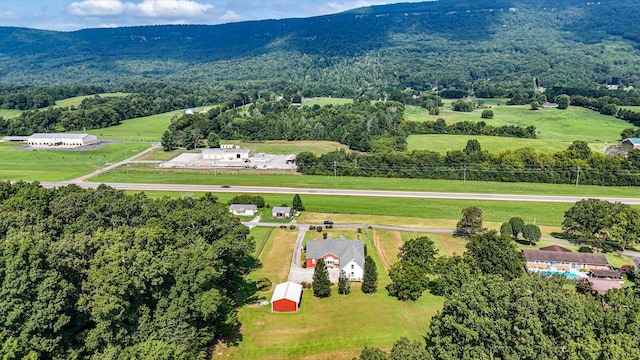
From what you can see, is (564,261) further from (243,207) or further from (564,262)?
(243,207)

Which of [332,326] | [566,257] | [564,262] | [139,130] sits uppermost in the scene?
[139,130]

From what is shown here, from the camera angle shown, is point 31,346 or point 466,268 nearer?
point 31,346

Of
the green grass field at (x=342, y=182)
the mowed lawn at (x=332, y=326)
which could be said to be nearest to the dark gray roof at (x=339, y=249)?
the mowed lawn at (x=332, y=326)

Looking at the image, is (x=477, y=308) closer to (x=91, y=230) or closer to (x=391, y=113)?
(x=91, y=230)

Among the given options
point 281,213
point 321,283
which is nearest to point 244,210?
point 281,213

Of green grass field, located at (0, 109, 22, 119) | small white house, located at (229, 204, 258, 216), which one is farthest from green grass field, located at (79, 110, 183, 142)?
small white house, located at (229, 204, 258, 216)

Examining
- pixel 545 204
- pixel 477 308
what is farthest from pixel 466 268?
pixel 545 204
